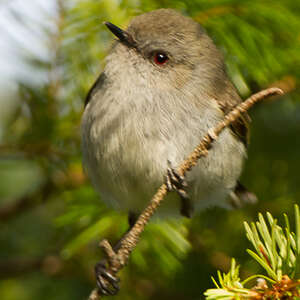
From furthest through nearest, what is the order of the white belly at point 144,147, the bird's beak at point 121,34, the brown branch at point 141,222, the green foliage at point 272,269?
the bird's beak at point 121,34, the white belly at point 144,147, the brown branch at point 141,222, the green foliage at point 272,269

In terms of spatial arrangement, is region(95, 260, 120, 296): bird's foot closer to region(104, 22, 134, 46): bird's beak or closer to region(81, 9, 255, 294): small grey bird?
region(81, 9, 255, 294): small grey bird

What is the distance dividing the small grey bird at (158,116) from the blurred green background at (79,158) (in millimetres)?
99

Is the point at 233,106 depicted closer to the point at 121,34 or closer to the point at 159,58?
the point at 159,58

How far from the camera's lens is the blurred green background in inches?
81.4

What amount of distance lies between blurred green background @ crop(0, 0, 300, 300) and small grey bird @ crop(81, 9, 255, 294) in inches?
3.9

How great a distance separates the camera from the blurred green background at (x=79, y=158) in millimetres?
2066

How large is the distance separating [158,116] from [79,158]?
62cm

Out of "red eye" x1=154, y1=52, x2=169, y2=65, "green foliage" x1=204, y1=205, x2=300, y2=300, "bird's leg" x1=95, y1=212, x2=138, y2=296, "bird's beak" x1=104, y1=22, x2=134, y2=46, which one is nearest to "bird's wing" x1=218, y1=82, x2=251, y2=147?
"red eye" x1=154, y1=52, x2=169, y2=65

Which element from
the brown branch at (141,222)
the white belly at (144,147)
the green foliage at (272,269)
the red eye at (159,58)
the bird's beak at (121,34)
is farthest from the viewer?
the red eye at (159,58)

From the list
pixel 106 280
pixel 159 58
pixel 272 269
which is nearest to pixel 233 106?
pixel 159 58

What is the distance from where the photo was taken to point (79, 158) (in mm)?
2430

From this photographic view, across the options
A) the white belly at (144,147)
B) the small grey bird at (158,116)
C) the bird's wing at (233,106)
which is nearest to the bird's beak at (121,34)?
the small grey bird at (158,116)

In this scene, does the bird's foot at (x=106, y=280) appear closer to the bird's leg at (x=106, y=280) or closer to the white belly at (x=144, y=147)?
the bird's leg at (x=106, y=280)

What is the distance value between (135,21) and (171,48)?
0.68ft
